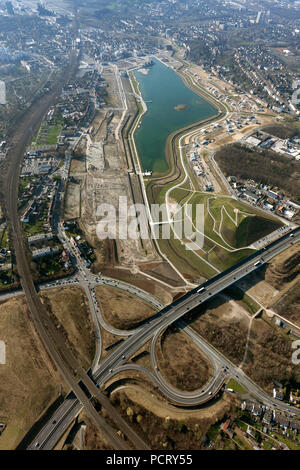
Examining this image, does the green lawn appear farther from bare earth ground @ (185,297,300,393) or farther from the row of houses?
bare earth ground @ (185,297,300,393)

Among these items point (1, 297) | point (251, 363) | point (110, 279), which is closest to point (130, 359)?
point (110, 279)

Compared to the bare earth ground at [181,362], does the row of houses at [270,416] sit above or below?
below

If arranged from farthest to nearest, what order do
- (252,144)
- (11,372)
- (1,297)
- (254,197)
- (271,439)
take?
(252,144), (254,197), (1,297), (11,372), (271,439)

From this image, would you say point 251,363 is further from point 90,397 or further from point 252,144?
point 252,144

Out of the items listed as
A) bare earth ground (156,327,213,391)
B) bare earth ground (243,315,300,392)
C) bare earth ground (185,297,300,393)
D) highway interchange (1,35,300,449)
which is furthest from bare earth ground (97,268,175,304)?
bare earth ground (243,315,300,392)

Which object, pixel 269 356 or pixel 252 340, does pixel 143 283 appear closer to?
pixel 252 340

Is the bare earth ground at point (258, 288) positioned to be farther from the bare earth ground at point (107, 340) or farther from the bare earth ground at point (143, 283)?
the bare earth ground at point (107, 340)


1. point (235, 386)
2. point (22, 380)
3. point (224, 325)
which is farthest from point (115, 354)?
point (224, 325)

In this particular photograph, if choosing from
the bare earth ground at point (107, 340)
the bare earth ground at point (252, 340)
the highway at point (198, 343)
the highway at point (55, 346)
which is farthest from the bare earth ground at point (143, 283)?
the highway at point (55, 346)
